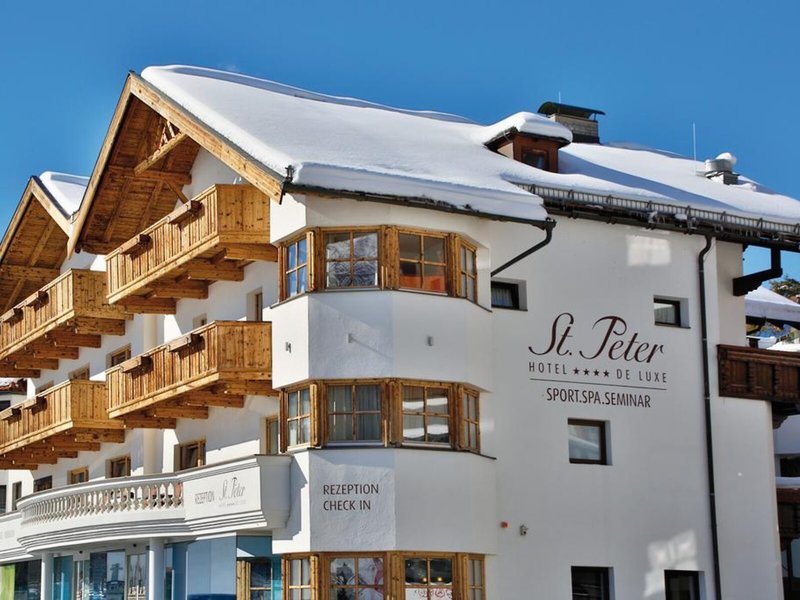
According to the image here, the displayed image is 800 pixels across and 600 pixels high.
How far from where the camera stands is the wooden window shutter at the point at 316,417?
29438mm

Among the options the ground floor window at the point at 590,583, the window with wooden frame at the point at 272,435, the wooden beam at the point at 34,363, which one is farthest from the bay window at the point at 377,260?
the wooden beam at the point at 34,363

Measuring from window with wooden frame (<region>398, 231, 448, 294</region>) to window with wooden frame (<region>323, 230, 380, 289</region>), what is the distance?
0.56m

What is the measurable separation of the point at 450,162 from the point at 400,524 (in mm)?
8159

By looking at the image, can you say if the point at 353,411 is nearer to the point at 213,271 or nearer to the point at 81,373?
the point at 213,271

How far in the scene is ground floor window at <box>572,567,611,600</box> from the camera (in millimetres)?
32000

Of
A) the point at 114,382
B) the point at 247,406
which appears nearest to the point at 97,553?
the point at 114,382

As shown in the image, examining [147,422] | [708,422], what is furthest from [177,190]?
[708,422]

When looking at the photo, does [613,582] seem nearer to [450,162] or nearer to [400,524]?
[400,524]

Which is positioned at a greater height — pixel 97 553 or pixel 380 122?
pixel 380 122

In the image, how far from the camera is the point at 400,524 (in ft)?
94.8

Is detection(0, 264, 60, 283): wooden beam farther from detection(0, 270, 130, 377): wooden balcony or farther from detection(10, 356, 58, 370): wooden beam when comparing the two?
detection(10, 356, 58, 370): wooden beam

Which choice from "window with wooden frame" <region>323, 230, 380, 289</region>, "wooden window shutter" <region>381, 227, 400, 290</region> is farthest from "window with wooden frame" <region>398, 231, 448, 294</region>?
"window with wooden frame" <region>323, 230, 380, 289</region>

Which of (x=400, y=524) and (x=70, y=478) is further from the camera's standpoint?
(x=70, y=478)

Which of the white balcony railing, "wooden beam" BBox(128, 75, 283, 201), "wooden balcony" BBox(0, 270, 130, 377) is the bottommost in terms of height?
the white balcony railing
